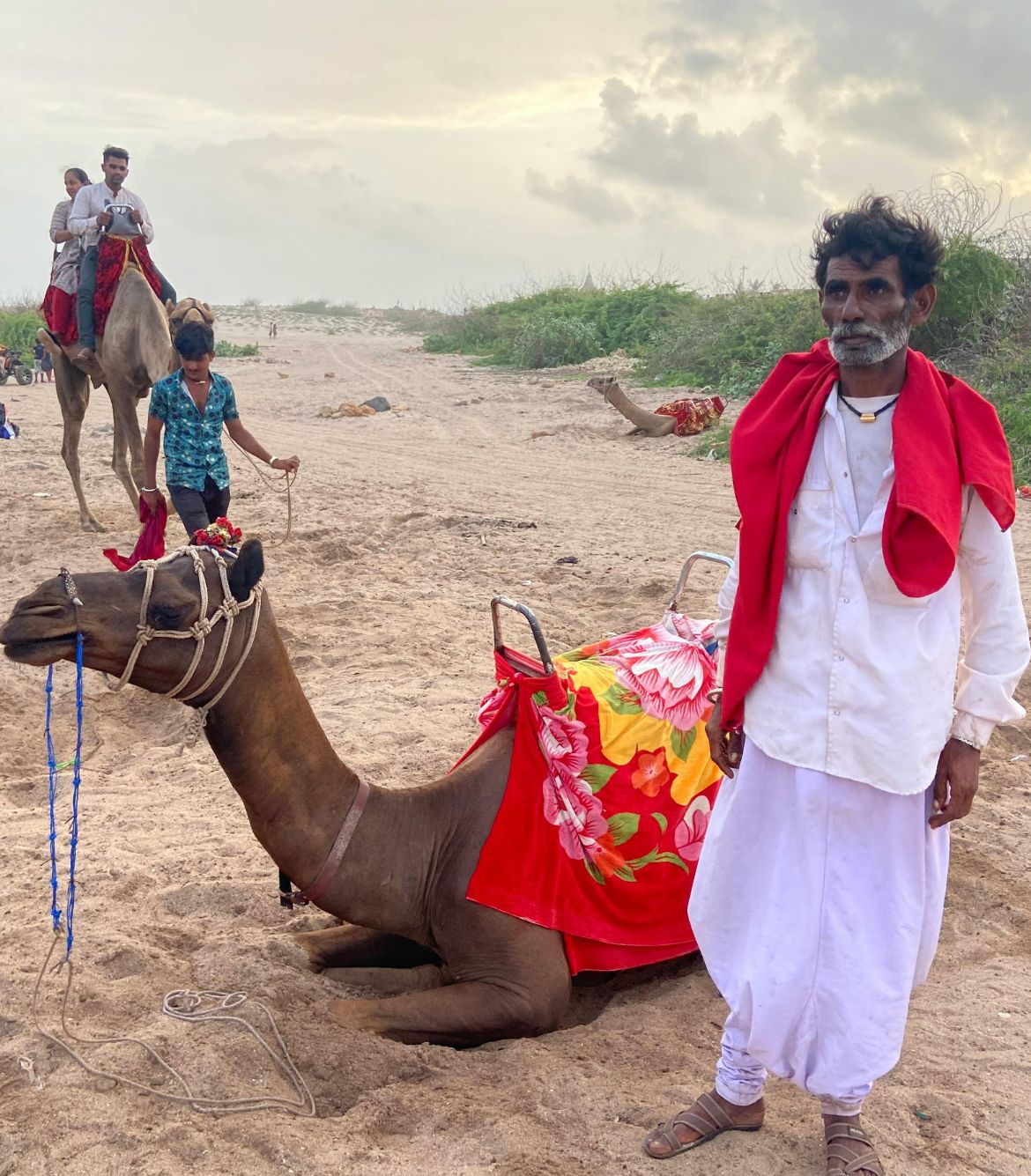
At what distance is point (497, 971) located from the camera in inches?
139

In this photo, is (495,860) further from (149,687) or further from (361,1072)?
(149,687)

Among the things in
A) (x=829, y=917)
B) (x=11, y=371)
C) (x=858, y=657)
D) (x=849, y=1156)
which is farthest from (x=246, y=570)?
(x=11, y=371)

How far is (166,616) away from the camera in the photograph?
124 inches

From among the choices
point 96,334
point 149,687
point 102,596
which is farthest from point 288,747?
point 96,334

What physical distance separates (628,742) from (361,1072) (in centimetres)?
128

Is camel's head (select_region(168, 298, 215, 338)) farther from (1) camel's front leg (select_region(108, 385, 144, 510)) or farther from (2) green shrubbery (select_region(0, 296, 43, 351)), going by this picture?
(2) green shrubbery (select_region(0, 296, 43, 351))

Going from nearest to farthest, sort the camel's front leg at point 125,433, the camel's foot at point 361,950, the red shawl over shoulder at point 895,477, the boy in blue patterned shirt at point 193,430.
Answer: the red shawl over shoulder at point 895,477
the camel's foot at point 361,950
the boy in blue patterned shirt at point 193,430
the camel's front leg at point 125,433

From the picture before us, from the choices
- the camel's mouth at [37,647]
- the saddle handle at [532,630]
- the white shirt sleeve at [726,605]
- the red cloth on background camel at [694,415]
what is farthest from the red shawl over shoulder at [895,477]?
the red cloth on background camel at [694,415]

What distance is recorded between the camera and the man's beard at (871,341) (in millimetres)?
2590

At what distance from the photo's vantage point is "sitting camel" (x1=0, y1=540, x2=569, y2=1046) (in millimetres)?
3127

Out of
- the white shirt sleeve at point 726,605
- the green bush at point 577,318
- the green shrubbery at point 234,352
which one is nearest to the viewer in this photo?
the white shirt sleeve at point 726,605

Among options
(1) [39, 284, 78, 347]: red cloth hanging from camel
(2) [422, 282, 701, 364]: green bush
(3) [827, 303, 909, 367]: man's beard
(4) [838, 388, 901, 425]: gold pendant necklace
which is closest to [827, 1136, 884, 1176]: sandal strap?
(4) [838, 388, 901, 425]: gold pendant necklace

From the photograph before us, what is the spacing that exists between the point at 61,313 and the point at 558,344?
16.0 m

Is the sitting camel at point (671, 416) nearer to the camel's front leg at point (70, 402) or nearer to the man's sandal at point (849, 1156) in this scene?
the camel's front leg at point (70, 402)
